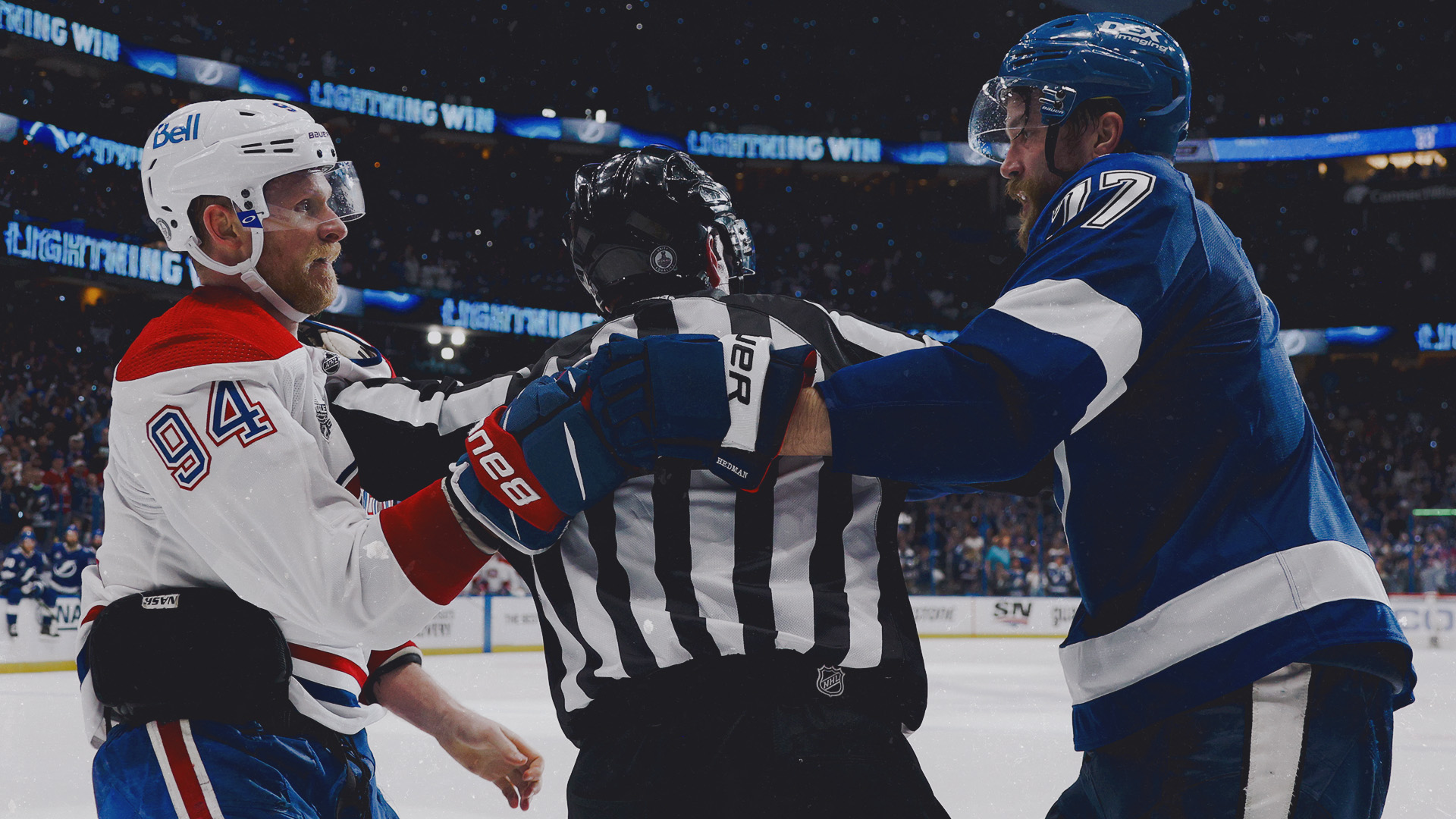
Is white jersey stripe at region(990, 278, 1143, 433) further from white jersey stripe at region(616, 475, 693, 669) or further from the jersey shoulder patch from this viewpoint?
the jersey shoulder patch

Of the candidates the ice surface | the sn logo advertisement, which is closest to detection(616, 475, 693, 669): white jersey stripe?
the sn logo advertisement

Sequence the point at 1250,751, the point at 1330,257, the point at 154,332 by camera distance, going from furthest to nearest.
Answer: the point at 1330,257
the point at 154,332
the point at 1250,751

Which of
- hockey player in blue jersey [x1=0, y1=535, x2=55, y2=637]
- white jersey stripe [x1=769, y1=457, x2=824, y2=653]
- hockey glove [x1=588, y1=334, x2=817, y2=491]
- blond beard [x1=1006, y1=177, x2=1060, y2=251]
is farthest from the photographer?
hockey player in blue jersey [x1=0, y1=535, x2=55, y2=637]

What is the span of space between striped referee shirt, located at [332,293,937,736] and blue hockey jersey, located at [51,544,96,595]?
10.5 m

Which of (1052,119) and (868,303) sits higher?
(868,303)

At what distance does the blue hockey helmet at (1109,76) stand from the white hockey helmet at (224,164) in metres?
1.20

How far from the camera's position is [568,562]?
1.68m

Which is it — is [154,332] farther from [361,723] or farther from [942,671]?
[942,671]

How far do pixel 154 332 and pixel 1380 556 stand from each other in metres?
19.2

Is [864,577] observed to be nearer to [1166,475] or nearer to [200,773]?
[1166,475]

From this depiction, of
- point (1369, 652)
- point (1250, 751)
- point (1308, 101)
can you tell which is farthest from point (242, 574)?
point (1308, 101)

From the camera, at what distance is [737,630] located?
155cm

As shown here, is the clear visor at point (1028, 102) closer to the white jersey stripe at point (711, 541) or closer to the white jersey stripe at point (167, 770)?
the white jersey stripe at point (711, 541)

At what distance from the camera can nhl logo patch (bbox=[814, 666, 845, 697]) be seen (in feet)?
5.10
